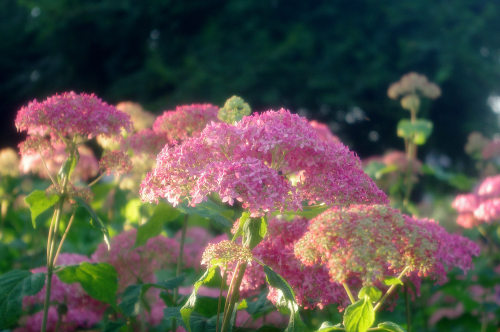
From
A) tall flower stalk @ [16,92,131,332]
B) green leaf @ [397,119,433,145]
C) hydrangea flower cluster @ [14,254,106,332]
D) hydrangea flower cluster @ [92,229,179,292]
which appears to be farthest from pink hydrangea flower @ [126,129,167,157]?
green leaf @ [397,119,433,145]

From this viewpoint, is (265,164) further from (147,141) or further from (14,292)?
(14,292)

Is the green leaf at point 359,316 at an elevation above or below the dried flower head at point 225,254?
below

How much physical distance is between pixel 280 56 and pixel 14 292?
412 inches

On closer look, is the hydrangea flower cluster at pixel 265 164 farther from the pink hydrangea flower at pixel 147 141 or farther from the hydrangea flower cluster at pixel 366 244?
the pink hydrangea flower at pixel 147 141

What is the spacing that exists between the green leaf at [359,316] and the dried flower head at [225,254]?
0.30 meters

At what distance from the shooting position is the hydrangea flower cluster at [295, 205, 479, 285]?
4.39 feet

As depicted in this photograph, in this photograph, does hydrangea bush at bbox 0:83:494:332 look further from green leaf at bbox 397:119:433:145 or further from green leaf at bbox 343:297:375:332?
green leaf at bbox 397:119:433:145

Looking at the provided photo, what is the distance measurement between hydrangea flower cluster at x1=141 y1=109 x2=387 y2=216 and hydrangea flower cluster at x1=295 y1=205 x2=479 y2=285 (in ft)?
0.28

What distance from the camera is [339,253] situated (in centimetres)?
137

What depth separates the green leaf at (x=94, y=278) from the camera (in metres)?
2.02

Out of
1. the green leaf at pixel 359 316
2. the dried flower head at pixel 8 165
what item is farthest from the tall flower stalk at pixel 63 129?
the dried flower head at pixel 8 165

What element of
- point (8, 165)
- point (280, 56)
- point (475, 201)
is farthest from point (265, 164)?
point (280, 56)

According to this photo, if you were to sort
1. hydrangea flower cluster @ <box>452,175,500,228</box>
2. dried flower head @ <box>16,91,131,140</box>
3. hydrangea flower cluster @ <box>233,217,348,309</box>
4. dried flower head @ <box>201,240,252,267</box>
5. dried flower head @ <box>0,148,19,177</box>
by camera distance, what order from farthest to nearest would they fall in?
dried flower head @ <box>0,148,19,177</box> → hydrangea flower cluster @ <box>452,175,500,228</box> → dried flower head @ <box>16,91,131,140</box> → hydrangea flower cluster @ <box>233,217,348,309</box> → dried flower head @ <box>201,240,252,267</box>

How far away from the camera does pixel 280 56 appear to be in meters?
11.9
